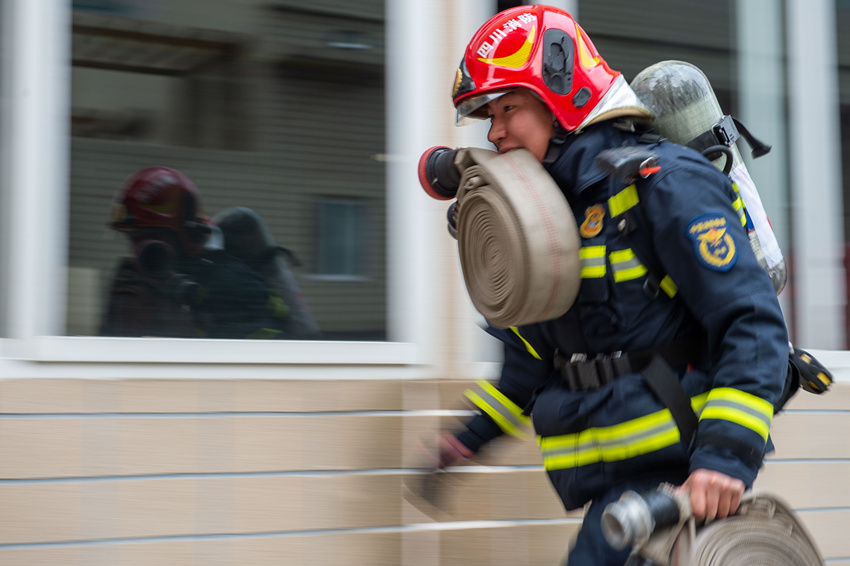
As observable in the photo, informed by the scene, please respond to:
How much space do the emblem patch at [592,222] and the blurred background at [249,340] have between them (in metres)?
0.99

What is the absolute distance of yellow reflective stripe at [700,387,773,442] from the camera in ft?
6.44

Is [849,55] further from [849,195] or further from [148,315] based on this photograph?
[148,315]

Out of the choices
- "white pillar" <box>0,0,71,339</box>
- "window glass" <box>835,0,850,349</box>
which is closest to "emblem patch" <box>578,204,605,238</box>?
"white pillar" <box>0,0,71,339</box>

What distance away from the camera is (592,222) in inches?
86.9

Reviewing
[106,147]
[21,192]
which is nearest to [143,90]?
[106,147]

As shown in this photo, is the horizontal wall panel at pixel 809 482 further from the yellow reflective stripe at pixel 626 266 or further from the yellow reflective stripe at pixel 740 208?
the yellow reflective stripe at pixel 626 266

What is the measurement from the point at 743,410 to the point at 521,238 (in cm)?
59

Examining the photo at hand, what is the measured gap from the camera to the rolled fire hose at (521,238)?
212 cm

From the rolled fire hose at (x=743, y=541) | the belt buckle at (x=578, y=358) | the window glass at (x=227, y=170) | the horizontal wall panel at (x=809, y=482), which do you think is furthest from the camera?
the horizontal wall panel at (x=809, y=482)

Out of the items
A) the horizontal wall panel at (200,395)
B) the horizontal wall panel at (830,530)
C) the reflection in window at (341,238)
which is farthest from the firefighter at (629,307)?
the horizontal wall panel at (830,530)

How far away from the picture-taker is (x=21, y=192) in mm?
3074

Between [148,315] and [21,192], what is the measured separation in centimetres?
56

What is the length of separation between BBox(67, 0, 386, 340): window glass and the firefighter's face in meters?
1.29

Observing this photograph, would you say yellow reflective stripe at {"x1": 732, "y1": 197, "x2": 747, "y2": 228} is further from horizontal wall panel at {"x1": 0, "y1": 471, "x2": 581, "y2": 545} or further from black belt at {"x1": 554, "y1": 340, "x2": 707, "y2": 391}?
horizontal wall panel at {"x1": 0, "y1": 471, "x2": 581, "y2": 545}
